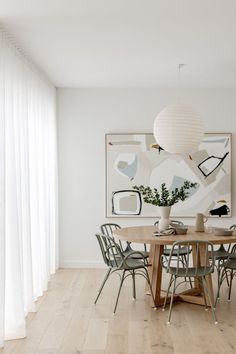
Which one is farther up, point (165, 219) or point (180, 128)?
point (180, 128)

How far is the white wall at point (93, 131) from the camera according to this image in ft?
23.0

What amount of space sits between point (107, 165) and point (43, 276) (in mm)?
1993

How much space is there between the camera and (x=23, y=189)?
483 centimetres

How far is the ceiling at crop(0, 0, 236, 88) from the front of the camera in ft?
12.1

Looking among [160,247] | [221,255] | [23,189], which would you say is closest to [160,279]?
[160,247]

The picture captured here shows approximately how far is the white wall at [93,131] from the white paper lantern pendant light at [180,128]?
6.89 ft

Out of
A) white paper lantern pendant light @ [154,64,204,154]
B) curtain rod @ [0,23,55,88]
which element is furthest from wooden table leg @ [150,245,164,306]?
curtain rod @ [0,23,55,88]

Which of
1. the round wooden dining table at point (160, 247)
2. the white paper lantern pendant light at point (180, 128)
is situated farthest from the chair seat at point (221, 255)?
the white paper lantern pendant light at point (180, 128)

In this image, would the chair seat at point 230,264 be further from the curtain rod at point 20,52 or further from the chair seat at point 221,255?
the curtain rod at point 20,52

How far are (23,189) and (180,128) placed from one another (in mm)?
1643

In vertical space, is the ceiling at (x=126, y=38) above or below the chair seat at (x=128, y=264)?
above

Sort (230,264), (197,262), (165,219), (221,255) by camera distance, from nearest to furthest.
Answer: (197,262)
(230,264)
(165,219)
(221,255)

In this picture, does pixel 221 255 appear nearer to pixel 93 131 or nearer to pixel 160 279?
pixel 160 279

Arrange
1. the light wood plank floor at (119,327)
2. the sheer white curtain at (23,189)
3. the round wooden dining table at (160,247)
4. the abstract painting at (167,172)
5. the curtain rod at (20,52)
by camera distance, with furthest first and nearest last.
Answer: the abstract painting at (167,172)
the round wooden dining table at (160,247)
the curtain rod at (20,52)
the sheer white curtain at (23,189)
the light wood plank floor at (119,327)
